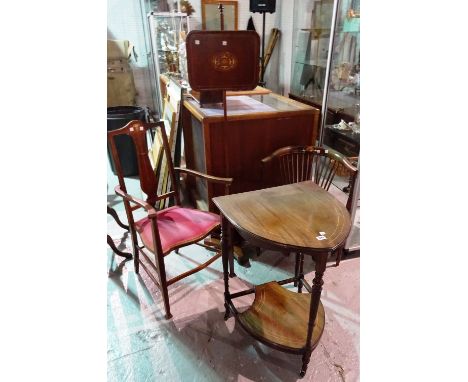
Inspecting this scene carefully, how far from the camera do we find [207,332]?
1613 mm

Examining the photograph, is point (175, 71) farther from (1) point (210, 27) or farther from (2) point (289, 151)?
(2) point (289, 151)

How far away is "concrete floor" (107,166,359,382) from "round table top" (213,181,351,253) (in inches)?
28.2

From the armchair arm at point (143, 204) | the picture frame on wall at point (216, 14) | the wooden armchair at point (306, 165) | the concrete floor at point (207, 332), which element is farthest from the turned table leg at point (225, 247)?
the picture frame on wall at point (216, 14)

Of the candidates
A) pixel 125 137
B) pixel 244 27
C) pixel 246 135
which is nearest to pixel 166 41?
pixel 244 27

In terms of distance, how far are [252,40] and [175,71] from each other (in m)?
2.43

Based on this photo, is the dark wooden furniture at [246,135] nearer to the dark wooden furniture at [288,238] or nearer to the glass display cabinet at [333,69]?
the glass display cabinet at [333,69]

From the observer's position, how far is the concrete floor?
4.65 ft

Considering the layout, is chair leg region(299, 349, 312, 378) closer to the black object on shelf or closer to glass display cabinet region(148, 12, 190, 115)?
the black object on shelf

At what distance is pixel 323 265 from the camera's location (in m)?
1.10

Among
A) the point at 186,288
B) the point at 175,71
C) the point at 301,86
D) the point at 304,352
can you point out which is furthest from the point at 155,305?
the point at 301,86

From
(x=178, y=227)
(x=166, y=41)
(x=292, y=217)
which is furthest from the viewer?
(x=166, y=41)

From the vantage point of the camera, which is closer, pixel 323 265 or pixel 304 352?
pixel 323 265

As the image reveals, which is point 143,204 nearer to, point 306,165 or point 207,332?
point 207,332

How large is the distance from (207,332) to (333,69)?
252 centimetres
